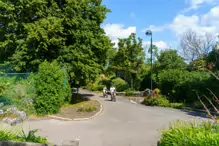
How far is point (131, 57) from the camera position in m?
38.1

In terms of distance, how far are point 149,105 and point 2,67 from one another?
13.9m

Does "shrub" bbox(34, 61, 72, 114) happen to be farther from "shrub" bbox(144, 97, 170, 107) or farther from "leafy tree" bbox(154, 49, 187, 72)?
"leafy tree" bbox(154, 49, 187, 72)

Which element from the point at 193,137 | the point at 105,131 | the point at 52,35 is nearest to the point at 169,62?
the point at 52,35

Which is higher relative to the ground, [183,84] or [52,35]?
[52,35]

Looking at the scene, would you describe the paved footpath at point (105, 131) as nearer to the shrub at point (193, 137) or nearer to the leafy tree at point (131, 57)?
the shrub at point (193, 137)

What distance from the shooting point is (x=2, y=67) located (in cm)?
1936

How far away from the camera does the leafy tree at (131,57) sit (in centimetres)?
3772

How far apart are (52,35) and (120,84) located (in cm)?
2276

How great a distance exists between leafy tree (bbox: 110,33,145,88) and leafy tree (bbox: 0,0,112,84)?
16.3 metres

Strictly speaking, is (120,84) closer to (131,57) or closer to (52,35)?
(131,57)

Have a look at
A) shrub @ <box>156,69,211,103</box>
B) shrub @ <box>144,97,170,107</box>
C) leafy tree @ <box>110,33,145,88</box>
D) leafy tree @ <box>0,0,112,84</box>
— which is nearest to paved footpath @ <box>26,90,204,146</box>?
leafy tree @ <box>0,0,112,84</box>

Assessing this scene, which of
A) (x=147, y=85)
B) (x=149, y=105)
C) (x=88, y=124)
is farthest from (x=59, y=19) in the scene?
(x=147, y=85)

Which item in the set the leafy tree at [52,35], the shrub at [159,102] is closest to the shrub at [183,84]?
the shrub at [159,102]

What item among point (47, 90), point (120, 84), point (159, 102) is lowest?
point (159, 102)
